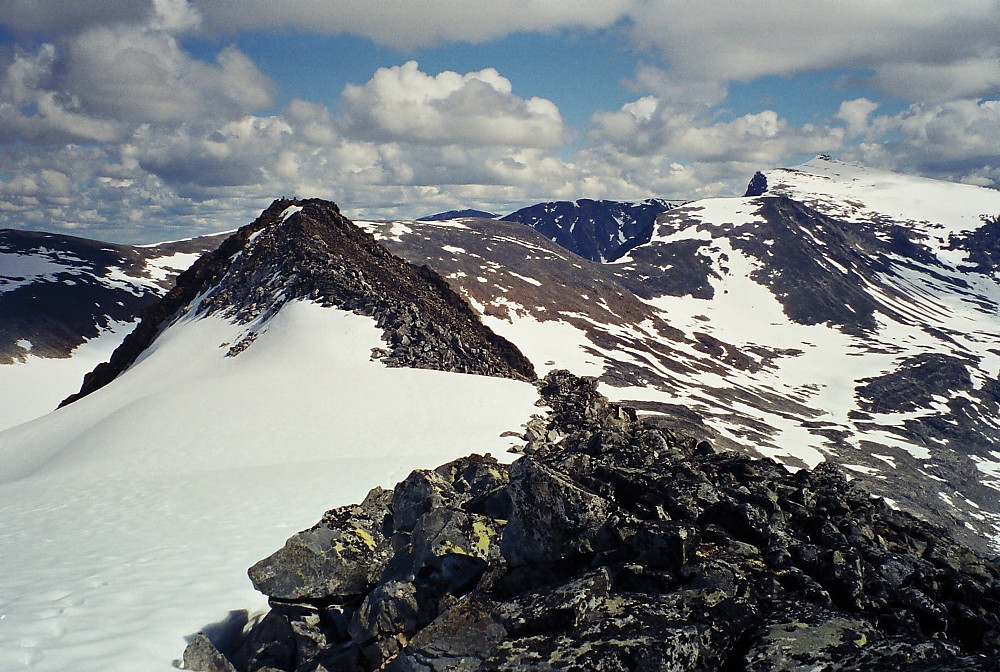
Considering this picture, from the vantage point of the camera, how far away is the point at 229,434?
27438mm

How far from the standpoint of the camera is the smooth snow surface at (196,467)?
33.9 feet

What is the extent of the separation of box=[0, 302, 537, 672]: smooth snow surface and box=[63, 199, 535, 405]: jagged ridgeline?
2.34 metres

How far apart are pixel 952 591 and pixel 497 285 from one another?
121 metres

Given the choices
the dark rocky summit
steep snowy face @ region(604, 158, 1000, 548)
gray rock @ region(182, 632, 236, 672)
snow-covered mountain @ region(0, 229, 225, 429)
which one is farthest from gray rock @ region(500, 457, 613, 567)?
snow-covered mountain @ region(0, 229, 225, 429)

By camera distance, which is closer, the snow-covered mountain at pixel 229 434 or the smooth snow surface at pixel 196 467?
the smooth snow surface at pixel 196 467

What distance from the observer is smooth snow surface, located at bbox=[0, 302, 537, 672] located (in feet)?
33.9

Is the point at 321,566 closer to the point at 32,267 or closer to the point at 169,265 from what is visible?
the point at 32,267

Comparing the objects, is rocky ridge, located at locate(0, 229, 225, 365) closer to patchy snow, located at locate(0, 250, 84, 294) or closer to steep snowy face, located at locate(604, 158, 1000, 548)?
patchy snow, located at locate(0, 250, 84, 294)

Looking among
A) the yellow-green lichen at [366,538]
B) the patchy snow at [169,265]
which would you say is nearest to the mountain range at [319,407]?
the yellow-green lichen at [366,538]

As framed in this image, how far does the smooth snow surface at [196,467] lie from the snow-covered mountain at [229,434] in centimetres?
8

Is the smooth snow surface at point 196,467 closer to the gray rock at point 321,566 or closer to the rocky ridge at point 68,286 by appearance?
the gray rock at point 321,566

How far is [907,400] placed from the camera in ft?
368

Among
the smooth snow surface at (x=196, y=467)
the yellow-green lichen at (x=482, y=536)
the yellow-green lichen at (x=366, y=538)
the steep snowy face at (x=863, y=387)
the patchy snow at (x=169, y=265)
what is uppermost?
the patchy snow at (x=169, y=265)

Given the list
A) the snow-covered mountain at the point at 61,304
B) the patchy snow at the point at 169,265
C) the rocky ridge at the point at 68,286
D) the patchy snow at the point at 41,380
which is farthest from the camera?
the patchy snow at the point at 169,265
